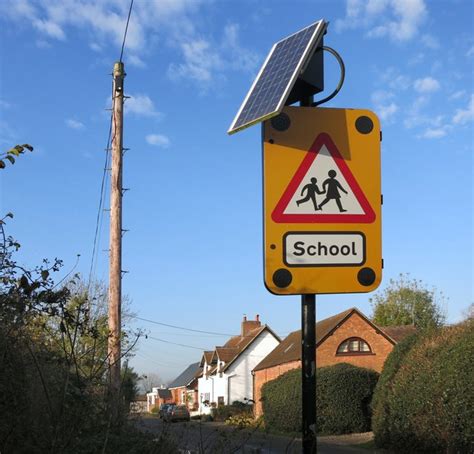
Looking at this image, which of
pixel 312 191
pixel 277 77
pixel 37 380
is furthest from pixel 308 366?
pixel 37 380

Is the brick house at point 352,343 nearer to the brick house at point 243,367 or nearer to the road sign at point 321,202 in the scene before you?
the brick house at point 243,367

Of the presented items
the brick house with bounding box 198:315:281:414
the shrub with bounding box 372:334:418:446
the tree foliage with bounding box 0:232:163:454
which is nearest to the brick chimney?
the brick house with bounding box 198:315:281:414

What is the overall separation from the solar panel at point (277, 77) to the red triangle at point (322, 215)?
27cm

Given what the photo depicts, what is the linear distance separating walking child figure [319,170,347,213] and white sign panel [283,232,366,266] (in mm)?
133

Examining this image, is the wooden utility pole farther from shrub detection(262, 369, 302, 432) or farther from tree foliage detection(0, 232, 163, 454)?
shrub detection(262, 369, 302, 432)

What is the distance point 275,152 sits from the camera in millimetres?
2916

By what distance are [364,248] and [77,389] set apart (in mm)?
2259

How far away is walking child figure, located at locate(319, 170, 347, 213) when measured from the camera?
9.64ft

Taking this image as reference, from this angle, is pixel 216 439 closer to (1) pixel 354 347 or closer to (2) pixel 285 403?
(2) pixel 285 403

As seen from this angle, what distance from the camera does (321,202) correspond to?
9.64 ft

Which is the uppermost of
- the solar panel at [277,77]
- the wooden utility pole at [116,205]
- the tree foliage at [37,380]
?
the wooden utility pole at [116,205]

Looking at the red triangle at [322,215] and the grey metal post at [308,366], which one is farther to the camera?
the red triangle at [322,215]

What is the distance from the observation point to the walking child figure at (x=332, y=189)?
2.94 meters

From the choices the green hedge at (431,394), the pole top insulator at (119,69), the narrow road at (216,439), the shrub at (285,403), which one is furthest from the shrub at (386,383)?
the narrow road at (216,439)
